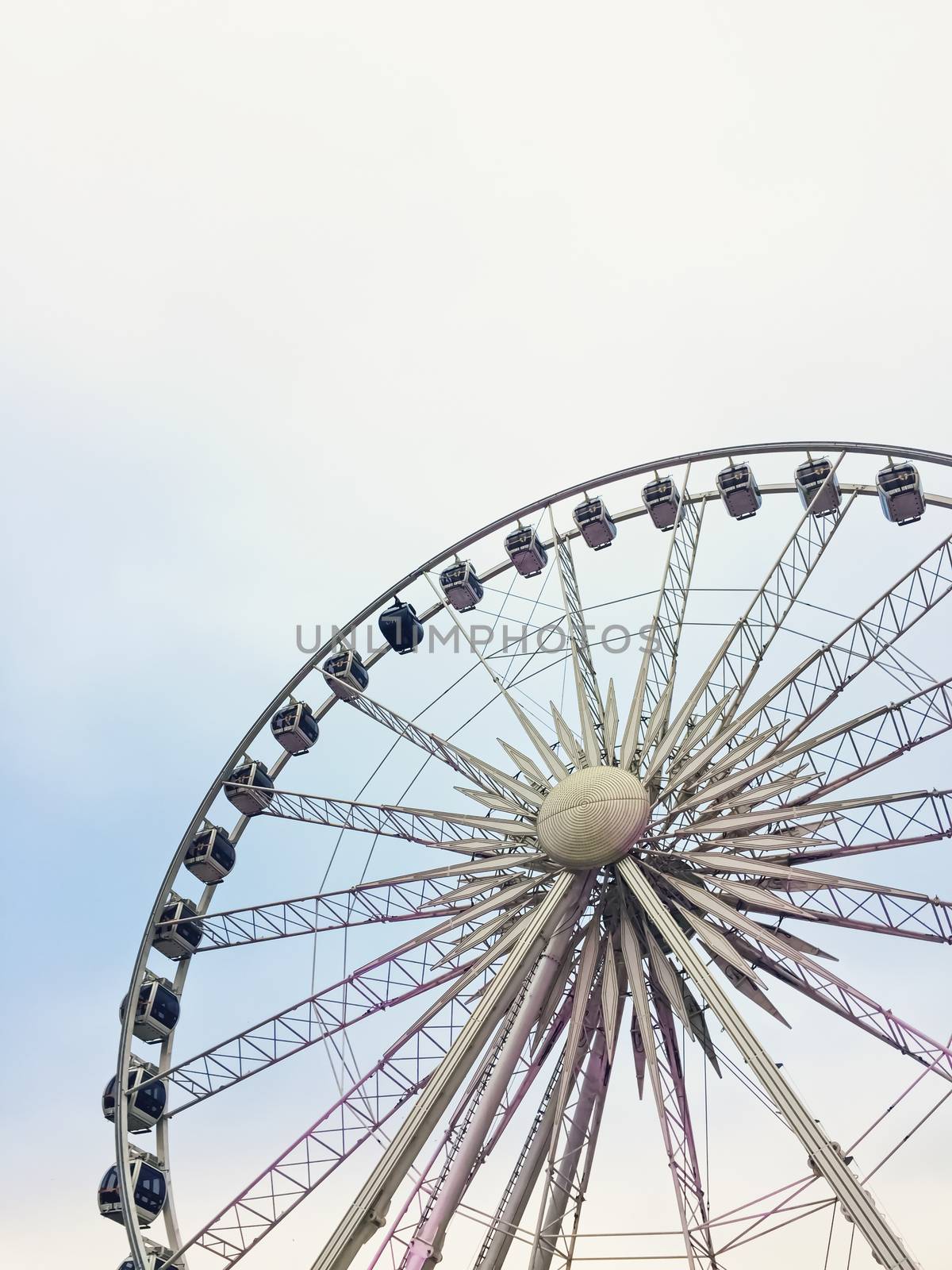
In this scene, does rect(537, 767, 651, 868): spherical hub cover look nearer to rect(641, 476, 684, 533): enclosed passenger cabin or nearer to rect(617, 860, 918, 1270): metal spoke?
rect(617, 860, 918, 1270): metal spoke

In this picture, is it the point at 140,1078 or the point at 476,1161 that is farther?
the point at 140,1078

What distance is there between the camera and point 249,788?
29.9m

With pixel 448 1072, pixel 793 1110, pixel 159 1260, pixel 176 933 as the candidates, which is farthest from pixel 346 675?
pixel 793 1110

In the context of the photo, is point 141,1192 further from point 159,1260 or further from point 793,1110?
point 793,1110

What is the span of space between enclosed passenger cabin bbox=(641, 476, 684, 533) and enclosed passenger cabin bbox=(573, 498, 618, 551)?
1058 mm

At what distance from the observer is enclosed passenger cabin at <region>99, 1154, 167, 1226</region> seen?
25328 millimetres

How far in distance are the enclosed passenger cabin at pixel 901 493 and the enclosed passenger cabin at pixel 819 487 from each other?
1055mm

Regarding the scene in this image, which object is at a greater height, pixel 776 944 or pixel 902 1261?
pixel 776 944

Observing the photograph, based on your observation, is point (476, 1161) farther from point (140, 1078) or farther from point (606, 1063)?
point (140, 1078)

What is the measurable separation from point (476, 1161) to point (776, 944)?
6.24 m

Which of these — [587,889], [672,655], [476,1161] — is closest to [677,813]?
[587,889]

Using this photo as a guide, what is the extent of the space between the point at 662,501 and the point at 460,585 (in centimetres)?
544

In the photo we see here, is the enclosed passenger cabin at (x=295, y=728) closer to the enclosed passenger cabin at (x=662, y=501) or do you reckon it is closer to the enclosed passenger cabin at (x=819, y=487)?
the enclosed passenger cabin at (x=662, y=501)

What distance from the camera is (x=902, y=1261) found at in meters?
16.4
